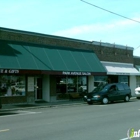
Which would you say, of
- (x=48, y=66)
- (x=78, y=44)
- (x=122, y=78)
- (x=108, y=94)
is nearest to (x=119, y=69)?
(x=122, y=78)

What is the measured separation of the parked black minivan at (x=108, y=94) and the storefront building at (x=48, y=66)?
222cm

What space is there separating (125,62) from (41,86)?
12.5 meters

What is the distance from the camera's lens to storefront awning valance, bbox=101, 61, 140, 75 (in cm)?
2928

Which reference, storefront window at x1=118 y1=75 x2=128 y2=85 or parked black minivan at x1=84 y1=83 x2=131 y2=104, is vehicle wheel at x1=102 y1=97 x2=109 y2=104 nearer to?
parked black minivan at x1=84 y1=83 x2=131 y2=104

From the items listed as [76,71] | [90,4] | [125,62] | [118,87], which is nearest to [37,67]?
[76,71]

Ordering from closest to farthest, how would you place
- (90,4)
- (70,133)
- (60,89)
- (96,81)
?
(70,133), (90,4), (60,89), (96,81)

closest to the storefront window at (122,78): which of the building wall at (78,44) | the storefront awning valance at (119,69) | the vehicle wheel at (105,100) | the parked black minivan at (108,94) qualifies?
the storefront awning valance at (119,69)

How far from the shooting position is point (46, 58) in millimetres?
22859

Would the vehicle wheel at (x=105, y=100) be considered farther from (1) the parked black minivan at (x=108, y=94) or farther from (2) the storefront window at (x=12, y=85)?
(2) the storefront window at (x=12, y=85)

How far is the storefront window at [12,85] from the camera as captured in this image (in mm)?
21016

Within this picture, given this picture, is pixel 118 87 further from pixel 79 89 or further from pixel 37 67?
pixel 37 67

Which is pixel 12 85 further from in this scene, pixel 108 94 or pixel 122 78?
pixel 122 78

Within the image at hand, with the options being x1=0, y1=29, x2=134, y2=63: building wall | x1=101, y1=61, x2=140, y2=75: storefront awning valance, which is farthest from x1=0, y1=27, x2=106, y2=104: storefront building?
x1=101, y1=61, x2=140, y2=75: storefront awning valance

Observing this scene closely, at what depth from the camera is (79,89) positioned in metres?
27.0
